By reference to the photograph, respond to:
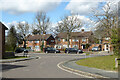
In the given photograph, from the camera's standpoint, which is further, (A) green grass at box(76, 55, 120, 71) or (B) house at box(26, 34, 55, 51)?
(B) house at box(26, 34, 55, 51)

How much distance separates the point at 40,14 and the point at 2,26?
3034 centimetres

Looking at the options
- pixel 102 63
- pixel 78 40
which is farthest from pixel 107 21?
pixel 78 40

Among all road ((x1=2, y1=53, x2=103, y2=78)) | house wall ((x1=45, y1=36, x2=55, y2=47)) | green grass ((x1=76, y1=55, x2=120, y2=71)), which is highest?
house wall ((x1=45, y1=36, x2=55, y2=47))

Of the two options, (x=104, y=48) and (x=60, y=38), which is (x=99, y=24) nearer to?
(x=104, y=48)

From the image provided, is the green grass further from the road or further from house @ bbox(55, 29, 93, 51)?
house @ bbox(55, 29, 93, 51)

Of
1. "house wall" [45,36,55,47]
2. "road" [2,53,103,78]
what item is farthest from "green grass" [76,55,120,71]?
"house wall" [45,36,55,47]

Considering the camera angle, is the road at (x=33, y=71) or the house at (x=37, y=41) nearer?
the road at (x=33, y=71)

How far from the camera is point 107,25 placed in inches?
1092

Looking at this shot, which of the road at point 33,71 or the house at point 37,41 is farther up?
the house at point 37,41

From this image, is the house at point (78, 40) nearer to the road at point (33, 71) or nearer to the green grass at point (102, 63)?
the green grass at point (102, 63)

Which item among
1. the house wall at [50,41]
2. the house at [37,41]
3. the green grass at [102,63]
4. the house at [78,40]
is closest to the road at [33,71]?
the green grass at [102,63]

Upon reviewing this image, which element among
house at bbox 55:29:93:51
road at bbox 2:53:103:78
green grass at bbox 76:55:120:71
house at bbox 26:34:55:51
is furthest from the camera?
house at bbox 26:34:55:51

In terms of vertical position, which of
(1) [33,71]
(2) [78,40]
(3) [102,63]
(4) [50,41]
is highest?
(2) [78,40]

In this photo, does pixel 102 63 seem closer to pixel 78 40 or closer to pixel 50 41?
pixel 78 40
